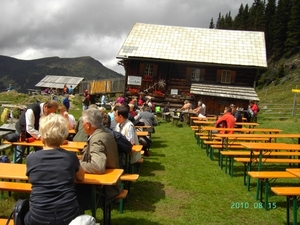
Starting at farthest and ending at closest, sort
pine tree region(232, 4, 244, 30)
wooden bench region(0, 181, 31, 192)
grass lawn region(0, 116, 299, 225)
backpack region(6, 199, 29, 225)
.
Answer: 1. pine tree region(232, 4, 244, 30)
2. grass lawn region(0, 116, 299, 225)
3. wooden bench region(0, 181, 31, 192)
4. backpack region(6, 199, 29, 225)

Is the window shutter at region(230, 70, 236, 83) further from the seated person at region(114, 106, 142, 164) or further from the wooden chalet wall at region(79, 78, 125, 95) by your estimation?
the seated person at region(114, 106, 142, 164)

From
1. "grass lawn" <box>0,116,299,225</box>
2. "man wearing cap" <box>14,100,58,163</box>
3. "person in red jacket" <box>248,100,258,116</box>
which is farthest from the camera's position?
"person in red jacket" <box>248,100,258,116</box>

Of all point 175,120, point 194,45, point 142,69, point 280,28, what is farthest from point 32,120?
point 280,28

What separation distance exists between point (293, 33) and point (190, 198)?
5702 cm

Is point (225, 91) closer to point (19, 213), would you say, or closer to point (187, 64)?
point (187, 64)

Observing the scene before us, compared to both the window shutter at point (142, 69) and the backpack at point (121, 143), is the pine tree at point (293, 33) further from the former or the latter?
the backpack at point (121, 143)

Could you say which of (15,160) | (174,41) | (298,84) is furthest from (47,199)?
(298,84)

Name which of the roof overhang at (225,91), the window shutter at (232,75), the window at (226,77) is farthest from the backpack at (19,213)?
the window shutter at (232,75)

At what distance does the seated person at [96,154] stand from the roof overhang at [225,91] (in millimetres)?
16143

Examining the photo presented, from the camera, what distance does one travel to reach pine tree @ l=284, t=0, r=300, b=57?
2201 inches

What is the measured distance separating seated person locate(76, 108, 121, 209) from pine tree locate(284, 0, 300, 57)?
58.2m

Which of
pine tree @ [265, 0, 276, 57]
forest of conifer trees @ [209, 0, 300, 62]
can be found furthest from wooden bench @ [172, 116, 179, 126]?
pine tree @ [265, 0, 276, 57]

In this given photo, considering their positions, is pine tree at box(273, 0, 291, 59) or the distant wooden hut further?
pine tree at box(273, 0, 291, 59)

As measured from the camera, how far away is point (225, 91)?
20438 millimetres
